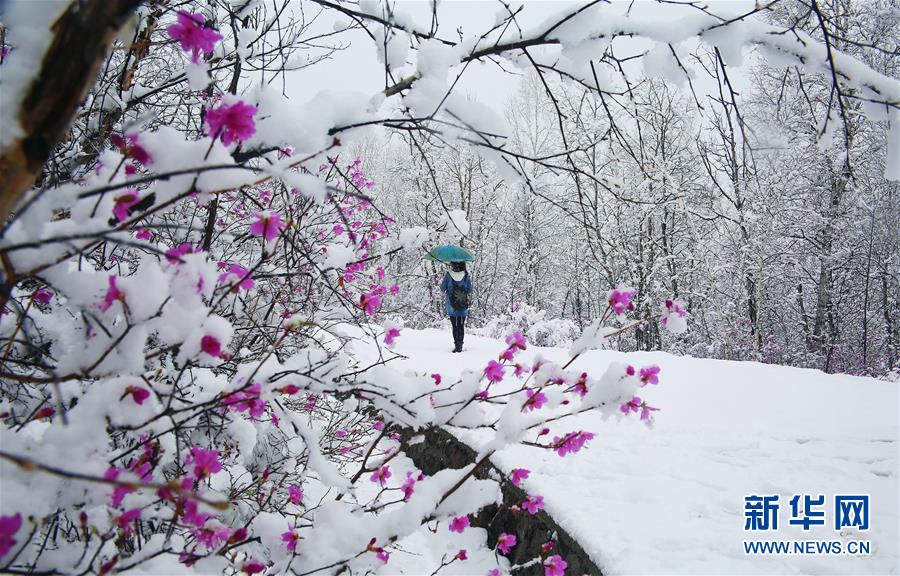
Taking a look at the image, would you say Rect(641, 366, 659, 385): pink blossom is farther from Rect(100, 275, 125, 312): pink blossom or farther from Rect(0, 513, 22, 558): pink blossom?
Rect(0, 513, 22, 558): pink blossom

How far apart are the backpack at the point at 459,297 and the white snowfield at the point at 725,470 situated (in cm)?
265

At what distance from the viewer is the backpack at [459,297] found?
7898 mm

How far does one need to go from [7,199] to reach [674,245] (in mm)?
16891

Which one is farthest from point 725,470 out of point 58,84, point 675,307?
point 58,84

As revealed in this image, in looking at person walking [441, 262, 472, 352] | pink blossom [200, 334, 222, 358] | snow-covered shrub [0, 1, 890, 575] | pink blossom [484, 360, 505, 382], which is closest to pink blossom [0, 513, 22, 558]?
snow-covered shrub [0, 1, 890, 575]

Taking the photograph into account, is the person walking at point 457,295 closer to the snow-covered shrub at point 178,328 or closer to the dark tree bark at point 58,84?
the snow-covered shrub at point 178,328

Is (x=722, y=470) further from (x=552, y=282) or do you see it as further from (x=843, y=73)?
(x=552, y=282)

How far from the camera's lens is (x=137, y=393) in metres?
1.00

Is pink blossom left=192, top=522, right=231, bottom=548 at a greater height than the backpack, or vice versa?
the backpack

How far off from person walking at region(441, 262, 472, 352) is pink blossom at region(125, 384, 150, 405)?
6.92 metres

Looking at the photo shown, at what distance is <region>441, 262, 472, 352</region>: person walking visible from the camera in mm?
7922

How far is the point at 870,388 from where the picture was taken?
5.14 m

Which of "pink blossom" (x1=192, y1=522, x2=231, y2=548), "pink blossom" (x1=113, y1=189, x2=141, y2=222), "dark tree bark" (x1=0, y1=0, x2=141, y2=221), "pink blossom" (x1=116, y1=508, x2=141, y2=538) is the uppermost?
"dark tree bark" (x1=0, y1=0, x2=141, y2=221)

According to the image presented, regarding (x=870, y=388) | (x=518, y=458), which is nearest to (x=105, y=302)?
(x=518, y=458)
